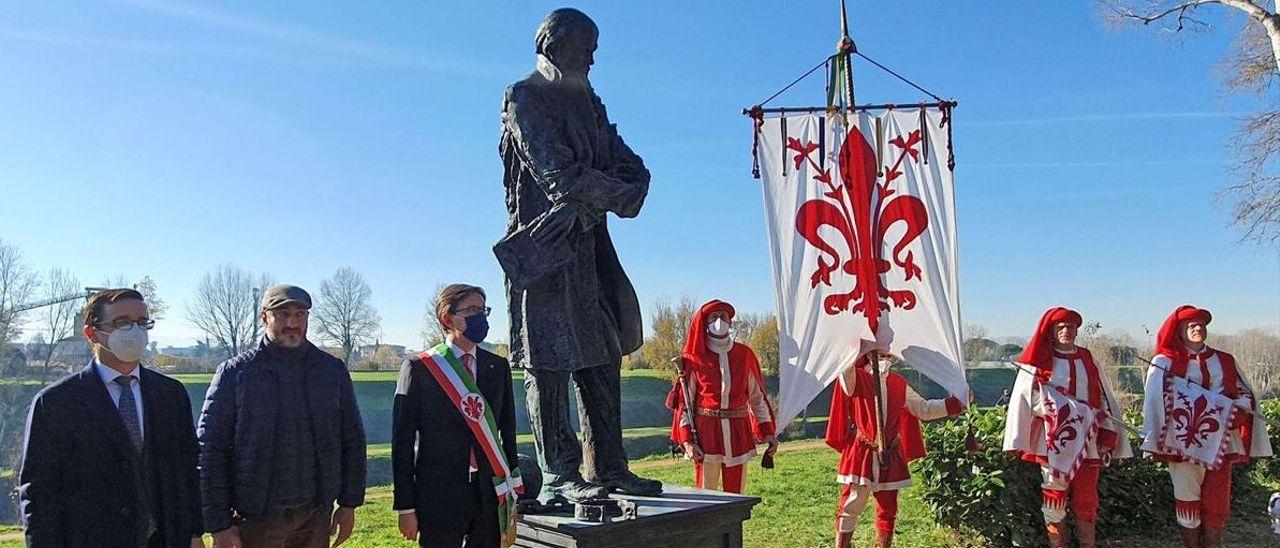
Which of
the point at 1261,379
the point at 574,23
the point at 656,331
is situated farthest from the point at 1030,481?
the point at 656,331

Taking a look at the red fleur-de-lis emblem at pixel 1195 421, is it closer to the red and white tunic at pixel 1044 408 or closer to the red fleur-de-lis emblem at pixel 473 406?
the red and white tunic at pixel 1044 408

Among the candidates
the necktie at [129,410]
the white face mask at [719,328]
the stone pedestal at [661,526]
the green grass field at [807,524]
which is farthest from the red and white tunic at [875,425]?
the necktie at [129,410]

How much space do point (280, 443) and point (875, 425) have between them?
365cm

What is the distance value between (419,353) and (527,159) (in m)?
0.90

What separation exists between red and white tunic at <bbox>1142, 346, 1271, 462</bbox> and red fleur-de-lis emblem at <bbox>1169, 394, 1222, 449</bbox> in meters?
0.10

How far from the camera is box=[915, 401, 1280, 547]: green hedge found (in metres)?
6.02

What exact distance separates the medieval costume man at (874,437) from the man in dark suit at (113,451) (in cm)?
387

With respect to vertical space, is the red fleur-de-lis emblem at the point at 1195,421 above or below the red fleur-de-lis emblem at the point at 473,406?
below

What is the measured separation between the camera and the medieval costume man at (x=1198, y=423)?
18.7 feet

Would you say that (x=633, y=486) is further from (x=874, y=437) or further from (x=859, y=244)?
(x=859, y=244)

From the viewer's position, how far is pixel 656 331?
75.6 ft

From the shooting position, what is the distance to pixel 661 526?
10.9ft

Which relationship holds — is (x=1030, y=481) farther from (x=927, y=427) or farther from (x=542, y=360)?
(x=542, y=360)

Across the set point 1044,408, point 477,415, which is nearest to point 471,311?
point 477,415
